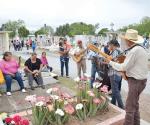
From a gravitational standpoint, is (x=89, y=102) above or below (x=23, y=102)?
above

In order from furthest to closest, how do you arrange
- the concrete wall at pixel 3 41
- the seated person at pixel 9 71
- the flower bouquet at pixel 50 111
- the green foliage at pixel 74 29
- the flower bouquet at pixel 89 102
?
the green foliage at pixel 74 29
the concrete wall at pixel 3 41
the seated person at pixel 9 71
the flower bouquet at pixel 89 102
the flower bouquet at pixel 50 111

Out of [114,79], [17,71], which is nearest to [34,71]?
[17,71]

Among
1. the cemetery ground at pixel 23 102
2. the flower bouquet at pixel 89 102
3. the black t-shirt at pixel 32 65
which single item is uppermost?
the black t-shirt at pixel 32 65

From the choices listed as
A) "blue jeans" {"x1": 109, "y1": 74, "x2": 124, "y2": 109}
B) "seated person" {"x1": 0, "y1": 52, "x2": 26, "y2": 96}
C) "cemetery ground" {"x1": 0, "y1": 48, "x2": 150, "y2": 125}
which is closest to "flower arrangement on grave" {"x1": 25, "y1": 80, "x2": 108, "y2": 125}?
"cemetery ground" {"x1": 0, "y1": 48, "x2": 150, "y2": 125}

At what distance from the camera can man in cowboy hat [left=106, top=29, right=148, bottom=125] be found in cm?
475

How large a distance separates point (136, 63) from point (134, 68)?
3.7 inches

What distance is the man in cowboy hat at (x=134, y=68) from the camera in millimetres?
4750

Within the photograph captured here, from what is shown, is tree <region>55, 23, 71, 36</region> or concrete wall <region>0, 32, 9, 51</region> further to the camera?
tree <region>55, 23, 71, 36</region>

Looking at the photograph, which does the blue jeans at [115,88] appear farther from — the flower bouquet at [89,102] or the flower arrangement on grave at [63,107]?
the flower arrangement on grave at [63,107]

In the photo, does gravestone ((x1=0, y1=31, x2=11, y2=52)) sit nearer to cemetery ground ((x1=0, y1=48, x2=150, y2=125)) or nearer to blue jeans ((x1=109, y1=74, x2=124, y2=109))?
cemetery ground ((x1=0, y1=48, x2=150, y2=125))

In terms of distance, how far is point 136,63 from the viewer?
478cm

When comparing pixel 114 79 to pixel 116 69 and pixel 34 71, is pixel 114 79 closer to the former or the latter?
pixel 116 69

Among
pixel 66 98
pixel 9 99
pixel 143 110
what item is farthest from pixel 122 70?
pixel 9 99

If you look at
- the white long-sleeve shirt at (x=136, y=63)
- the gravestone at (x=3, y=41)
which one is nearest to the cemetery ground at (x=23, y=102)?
the white long-sleeve shirt at (x=136, y=63)
